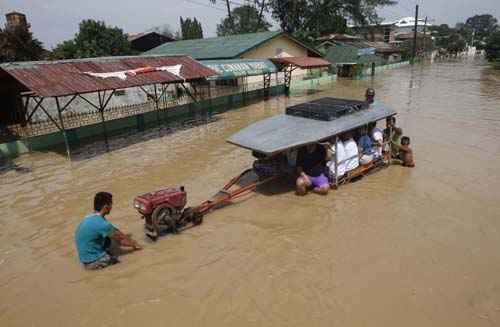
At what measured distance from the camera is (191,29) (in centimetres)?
5762

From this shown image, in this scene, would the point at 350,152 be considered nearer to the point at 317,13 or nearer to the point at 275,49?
the point at 275,49

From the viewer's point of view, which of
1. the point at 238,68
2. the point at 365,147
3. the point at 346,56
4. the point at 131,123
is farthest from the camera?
the point at 346,56

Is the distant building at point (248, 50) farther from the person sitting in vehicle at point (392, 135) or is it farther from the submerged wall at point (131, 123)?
the person sitting in vehicle at point (392, 135)

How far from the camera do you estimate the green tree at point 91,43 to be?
29.9 m

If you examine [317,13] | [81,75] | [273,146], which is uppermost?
[317,13]

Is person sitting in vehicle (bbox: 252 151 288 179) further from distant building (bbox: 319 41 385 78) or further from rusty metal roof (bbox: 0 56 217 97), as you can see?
distant building (bbox: 319 41 385 78)

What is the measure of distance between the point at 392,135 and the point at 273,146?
4.60 m

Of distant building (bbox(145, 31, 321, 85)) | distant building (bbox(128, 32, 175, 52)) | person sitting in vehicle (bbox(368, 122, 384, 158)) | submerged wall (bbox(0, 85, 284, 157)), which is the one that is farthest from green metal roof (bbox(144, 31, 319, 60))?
person sitting in vehicle (bbox(368, 122, 384, 158))

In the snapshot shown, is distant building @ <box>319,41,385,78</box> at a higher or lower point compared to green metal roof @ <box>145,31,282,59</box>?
lower

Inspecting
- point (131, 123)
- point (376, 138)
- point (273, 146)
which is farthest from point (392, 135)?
point (131, 123)

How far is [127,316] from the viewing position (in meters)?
5.03

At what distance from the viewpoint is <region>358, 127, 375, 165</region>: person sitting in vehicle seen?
932 cm

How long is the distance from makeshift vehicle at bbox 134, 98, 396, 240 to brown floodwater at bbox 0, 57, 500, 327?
38 cm

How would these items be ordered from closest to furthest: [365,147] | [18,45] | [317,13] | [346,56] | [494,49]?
[365,147] < [18,45] < [346,56] < [317,13] < [494,49]
